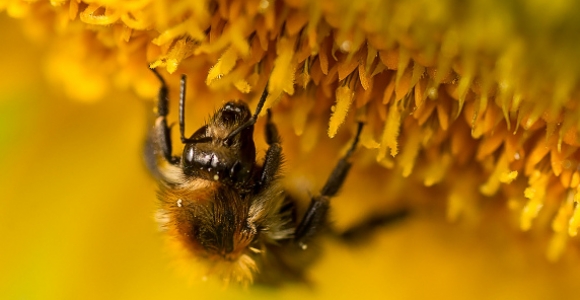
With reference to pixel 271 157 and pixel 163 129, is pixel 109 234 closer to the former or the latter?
pixel 163 129

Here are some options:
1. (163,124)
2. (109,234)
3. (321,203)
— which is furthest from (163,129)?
(109,234)

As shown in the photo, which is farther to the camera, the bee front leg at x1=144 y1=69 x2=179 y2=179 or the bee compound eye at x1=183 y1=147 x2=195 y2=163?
the bee front leg at x1=144 y1=69 x2=179 y2=179

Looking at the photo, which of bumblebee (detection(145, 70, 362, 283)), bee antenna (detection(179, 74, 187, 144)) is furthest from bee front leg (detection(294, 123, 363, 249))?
bee antenna (detection(179, 74, 187, 144))

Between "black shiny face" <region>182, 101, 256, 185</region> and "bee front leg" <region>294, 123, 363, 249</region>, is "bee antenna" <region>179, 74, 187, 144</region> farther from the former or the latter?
"bee front leg" <region>294, 123, 363, 249</region>

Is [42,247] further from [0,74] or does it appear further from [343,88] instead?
[343,88]

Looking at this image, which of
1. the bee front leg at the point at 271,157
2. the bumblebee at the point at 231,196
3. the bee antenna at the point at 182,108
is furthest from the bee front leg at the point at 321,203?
the bee antenna at the point at 182,108

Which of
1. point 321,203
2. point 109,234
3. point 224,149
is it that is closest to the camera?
point 224,149

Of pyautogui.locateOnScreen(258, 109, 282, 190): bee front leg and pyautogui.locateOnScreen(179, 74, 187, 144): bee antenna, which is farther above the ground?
pyautogui.locateOnScreen(179, 74, 187, 144): bee antenna
